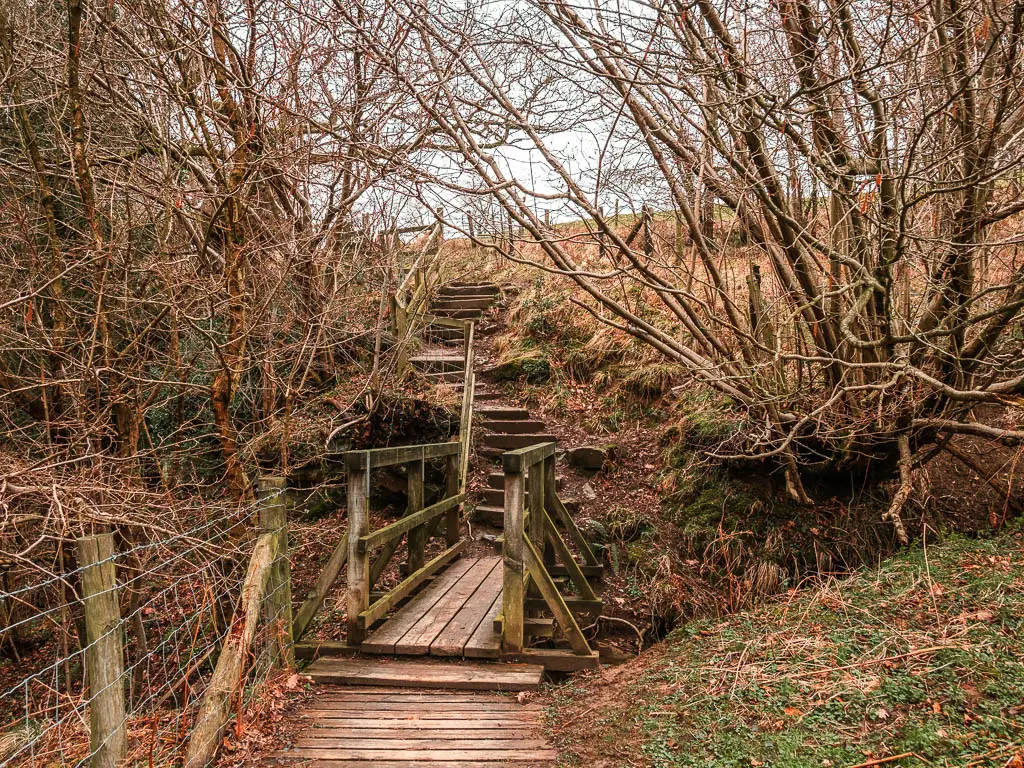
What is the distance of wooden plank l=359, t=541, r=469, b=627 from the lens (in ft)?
16.0

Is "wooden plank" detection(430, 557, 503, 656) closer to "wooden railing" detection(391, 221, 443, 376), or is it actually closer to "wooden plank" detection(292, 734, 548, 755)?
"wooden plank" detection(292, 734, 548, 755)

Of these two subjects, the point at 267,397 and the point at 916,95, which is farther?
the point at 267,397

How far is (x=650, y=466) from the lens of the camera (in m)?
8.45

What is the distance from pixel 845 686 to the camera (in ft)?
11.5

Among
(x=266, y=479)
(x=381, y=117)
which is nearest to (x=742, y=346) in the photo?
(x=381, y=117)

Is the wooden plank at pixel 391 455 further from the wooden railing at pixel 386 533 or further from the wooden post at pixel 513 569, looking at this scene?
the wooden post at pixel 513 569

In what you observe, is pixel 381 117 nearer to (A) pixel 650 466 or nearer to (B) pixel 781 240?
(B) pixel 781 240

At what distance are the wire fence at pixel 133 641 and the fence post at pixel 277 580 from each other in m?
0.01

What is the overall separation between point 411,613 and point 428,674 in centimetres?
103

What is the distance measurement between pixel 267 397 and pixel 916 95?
21.7 ft

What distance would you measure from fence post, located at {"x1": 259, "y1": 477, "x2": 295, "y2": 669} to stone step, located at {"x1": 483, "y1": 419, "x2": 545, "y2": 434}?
5.21 m

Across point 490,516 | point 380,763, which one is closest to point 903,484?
point 490,516

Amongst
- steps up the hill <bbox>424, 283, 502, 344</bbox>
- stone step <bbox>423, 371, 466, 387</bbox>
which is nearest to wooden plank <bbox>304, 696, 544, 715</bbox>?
stone step <bbox>423, 371, 466, 387</bbox>

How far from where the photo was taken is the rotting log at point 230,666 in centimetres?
331
